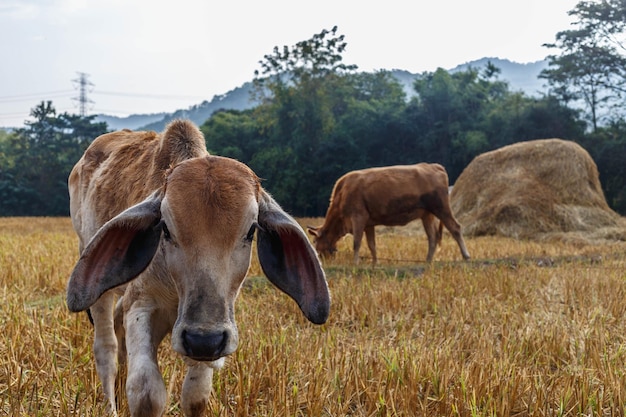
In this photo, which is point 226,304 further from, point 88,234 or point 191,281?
point 88,234

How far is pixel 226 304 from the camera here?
218 cm

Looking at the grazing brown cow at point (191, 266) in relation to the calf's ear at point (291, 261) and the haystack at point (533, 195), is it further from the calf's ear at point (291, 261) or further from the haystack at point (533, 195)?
the haystack at point (533, 195)

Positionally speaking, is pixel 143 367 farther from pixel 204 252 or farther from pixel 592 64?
pixel 592 64

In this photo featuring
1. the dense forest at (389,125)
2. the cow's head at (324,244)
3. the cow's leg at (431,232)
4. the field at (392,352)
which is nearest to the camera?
the field at (392,352)

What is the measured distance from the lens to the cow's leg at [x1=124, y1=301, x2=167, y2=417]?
2.41m

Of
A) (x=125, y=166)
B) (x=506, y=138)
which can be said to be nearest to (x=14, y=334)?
(x=125, y=166)

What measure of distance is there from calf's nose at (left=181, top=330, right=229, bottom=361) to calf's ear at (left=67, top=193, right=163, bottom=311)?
0.55 m

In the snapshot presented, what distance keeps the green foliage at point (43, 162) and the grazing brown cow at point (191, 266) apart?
3762cm

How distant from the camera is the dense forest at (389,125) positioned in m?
24.2

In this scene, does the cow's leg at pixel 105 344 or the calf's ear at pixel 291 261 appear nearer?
the calf's ear at pixel 291 261

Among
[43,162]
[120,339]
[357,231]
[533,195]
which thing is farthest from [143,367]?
[43,162]

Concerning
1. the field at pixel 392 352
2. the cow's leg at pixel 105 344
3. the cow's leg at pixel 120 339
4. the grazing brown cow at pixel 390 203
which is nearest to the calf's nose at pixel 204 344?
the field at pixel 392 352

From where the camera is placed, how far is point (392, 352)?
→ 3.66m

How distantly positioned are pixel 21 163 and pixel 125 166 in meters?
42.2
